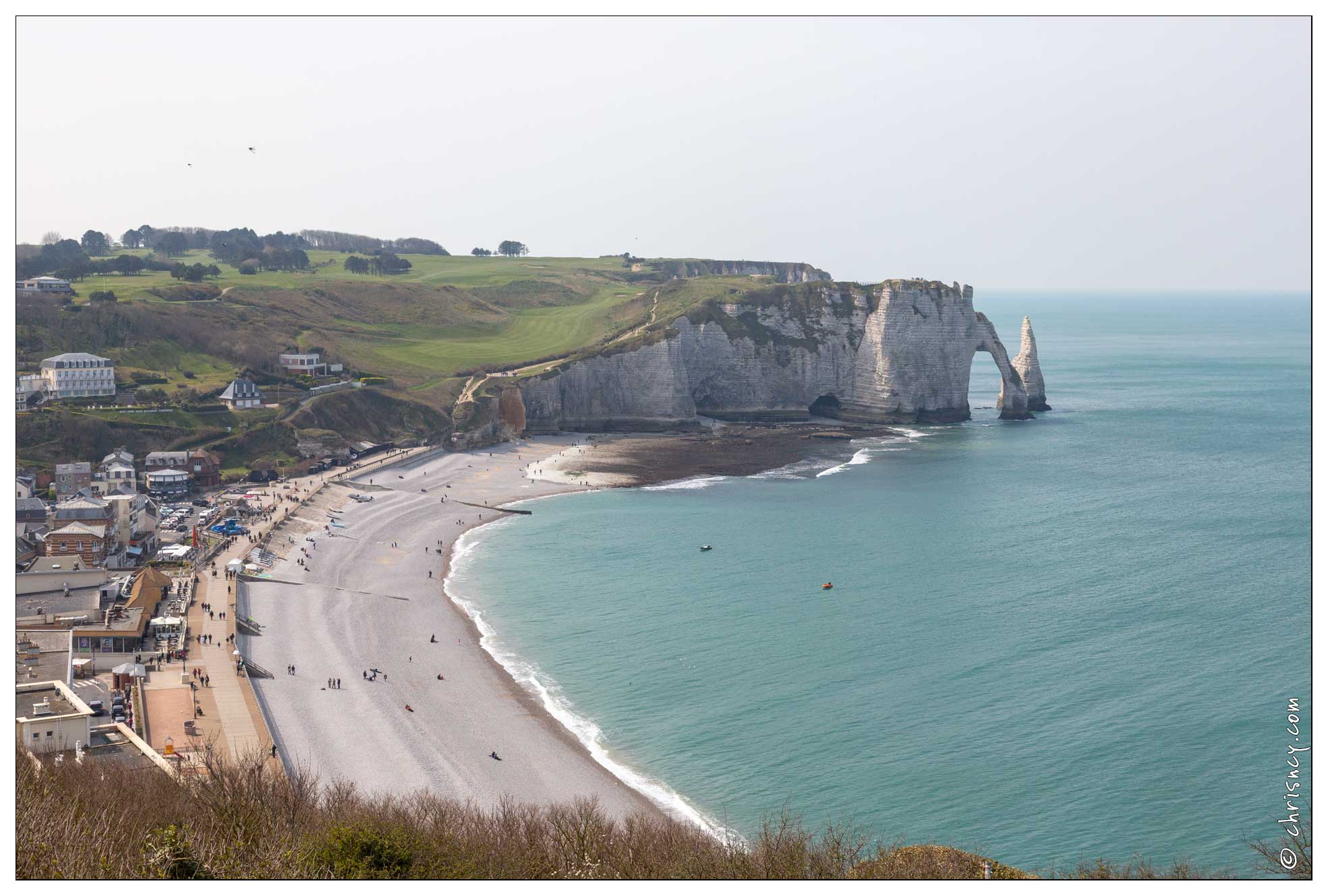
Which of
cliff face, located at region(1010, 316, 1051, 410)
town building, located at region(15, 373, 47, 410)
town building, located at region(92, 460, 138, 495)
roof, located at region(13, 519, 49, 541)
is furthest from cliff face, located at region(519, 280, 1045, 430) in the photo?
roof, located at region(13, 519, 49, 541)

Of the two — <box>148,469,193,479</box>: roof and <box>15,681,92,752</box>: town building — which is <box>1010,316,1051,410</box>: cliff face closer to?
<box>148,469,193,479</box>: roof

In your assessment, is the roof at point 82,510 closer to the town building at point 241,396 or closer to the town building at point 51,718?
the town building at point 51,718

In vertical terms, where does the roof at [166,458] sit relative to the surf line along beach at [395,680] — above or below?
above

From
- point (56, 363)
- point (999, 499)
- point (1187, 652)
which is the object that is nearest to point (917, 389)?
point (999, 499)

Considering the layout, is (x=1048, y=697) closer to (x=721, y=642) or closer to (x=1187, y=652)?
(x=1187, y=652)

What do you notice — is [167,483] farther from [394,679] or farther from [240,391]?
[394,679]

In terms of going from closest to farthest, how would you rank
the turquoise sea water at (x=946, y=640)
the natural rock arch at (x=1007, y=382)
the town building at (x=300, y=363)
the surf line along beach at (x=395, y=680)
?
the turquoise sea water at (x=946, y=640), the surf line along beach at (x=395, y=680), the town building at (x=300, y=363), the natural rock arch at (x=1007, y=382)

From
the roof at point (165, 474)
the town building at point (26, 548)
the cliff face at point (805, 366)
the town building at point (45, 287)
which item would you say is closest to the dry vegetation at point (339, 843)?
the town building at point (26, 548)

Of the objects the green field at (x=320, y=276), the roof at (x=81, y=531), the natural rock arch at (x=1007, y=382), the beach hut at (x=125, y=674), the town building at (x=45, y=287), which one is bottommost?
the beach hut at (x=125, y=674)
